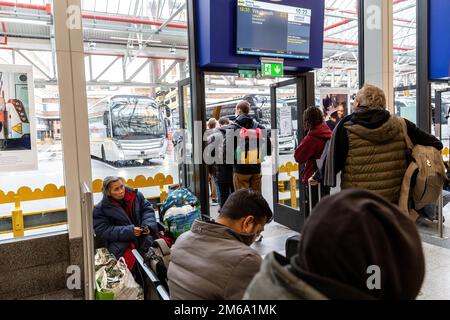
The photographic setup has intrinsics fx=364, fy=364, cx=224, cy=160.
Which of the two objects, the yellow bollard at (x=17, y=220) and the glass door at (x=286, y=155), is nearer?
the yellow bollard at (x=17, y=220)

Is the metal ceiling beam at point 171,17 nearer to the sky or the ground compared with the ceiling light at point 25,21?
nearer to the sky

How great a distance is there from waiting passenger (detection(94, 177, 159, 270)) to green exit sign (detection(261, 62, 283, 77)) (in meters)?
1.82

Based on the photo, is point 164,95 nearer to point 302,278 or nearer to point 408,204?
point 408,204

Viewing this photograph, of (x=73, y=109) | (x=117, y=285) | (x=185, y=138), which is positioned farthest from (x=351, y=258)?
(x=185, y=138)

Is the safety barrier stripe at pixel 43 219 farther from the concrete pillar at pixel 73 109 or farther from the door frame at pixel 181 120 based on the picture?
the door frame at pixel 181 120

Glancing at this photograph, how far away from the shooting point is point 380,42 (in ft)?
14.7

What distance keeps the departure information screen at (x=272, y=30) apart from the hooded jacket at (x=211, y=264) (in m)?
2.55

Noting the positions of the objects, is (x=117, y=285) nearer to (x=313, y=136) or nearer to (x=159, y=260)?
(x=159, y=260)

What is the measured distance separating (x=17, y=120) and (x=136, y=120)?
6310 mm

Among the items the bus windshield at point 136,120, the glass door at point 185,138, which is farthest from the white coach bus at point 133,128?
the glass door at point 185,138

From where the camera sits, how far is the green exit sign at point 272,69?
3.73m

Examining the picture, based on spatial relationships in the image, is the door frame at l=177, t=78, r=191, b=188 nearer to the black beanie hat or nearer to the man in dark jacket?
the man in dark jacket

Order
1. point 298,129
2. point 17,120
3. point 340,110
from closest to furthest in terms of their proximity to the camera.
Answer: point 17,120 < point 298,129 < point 340,110

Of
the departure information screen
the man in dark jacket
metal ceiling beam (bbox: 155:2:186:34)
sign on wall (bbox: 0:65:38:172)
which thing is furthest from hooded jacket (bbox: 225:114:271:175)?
sign on wall (bbox: 0:65:38:172)
